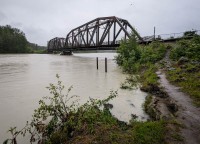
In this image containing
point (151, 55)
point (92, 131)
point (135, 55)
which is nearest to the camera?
point (92, 131)

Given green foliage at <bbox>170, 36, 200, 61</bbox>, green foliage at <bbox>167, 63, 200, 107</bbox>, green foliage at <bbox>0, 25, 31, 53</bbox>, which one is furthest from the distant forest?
green foliage at <bbox>167, 63, 200, 107</bbox>

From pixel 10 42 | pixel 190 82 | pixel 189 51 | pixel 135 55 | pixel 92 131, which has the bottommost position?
pixel 92 131

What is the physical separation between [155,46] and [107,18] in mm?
22522

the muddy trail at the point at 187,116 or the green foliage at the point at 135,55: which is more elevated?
the green foliage at the point at 135,55

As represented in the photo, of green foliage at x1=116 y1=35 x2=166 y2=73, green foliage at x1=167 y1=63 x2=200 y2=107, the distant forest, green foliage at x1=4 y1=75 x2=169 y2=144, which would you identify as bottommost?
green foliage at x1=4 y1=75 x2=169 y2=144

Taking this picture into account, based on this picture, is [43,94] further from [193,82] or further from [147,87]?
[193,82]

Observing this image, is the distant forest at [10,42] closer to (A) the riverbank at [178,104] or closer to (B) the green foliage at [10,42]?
(B) the green foliage at [10,42]

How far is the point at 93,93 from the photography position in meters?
11.8

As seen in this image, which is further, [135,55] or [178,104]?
[135,55]

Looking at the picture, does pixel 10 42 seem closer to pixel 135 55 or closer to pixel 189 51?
pixel 135 55

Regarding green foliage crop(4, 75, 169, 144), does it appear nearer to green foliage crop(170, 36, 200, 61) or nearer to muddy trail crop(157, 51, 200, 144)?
muddy trail crop(157, 51, 200, 144)

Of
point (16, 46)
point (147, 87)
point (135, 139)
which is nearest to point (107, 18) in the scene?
point (147, 87)

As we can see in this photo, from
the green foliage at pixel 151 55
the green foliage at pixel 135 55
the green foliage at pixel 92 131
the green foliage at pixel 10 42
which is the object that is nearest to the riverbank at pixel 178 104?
the green foliage at pixel 92 131

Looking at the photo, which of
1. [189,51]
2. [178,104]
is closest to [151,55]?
[189,51]
